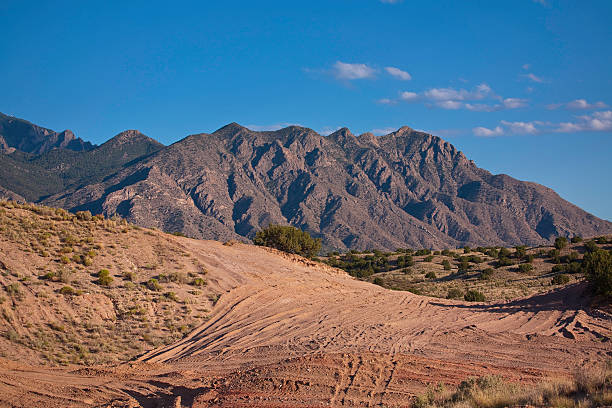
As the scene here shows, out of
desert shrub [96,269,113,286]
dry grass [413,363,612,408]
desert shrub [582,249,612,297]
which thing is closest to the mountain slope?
desert shrub [96,269,113,286]

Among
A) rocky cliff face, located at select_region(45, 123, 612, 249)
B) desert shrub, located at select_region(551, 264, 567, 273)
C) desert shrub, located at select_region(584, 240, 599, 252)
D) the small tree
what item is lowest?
the small tree

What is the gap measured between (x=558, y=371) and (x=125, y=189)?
138086mm

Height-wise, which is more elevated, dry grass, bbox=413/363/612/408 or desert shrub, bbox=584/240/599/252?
desert shrub, bbox=584/240/599/252

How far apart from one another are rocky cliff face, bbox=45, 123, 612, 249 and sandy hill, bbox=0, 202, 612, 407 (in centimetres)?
10386

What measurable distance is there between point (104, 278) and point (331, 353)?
486 inches

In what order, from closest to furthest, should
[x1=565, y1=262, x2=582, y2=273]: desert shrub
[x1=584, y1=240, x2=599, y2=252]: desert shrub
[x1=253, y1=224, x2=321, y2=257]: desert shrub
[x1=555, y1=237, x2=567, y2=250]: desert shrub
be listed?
[x1=565, y1=262, x2=582, y2=273]: desert shrub < [x1=253, y1=224, x2=321, y2=257]: desert shrub < [x1=584, y1=240, x2=599, y2=252]: desert shrub < [x1=555, y1=237, x2=567, y2=250]: desert shrub

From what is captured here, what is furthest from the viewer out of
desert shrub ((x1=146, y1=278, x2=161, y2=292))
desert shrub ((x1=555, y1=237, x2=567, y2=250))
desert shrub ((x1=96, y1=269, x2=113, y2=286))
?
desert shrub ((x1=555, y1=237, x2=567, y2=250))

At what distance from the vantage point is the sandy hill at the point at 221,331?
12188 mm

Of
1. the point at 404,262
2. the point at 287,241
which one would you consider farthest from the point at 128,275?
the point at 404,262

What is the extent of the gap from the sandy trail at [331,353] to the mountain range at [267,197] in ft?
356

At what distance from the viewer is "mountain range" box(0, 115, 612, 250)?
13762 centimetres

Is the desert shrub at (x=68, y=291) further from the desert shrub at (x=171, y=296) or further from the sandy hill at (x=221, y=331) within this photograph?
the desert shrub at (x=171, y=296)

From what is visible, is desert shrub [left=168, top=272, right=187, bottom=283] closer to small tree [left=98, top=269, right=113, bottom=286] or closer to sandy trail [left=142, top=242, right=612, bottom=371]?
sandy trail [left=142, top=242, right=612, bottom=371]

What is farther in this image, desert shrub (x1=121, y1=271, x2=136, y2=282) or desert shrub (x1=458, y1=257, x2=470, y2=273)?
desert shrub (x1=458, y1=257, x2=470, y2=273)
